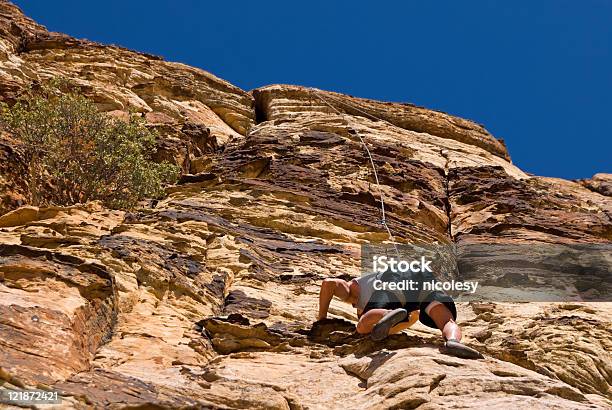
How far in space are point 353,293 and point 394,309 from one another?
1.06m

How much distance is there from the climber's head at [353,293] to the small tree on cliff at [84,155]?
9842 mm

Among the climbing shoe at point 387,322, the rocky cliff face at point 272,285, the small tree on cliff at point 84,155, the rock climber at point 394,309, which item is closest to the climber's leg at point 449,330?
the rock climber at point 394,309

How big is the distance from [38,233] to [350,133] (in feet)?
53.5

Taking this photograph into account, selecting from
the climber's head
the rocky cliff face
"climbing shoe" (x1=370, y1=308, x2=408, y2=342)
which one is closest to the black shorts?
the rocky cliff face

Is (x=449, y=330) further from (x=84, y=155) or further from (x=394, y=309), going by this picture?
(x=84, y=155)

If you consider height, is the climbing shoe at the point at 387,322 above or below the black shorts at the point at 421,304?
below

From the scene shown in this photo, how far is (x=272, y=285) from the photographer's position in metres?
12.5

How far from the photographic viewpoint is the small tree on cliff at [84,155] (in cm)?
1961

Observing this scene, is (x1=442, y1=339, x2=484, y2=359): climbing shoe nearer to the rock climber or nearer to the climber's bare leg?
the rock climber

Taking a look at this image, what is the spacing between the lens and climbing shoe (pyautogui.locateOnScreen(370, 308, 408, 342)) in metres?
8.88

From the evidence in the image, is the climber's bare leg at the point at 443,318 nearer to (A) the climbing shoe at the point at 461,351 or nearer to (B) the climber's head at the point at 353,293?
(A) the climbing shoe at the point at 461,351

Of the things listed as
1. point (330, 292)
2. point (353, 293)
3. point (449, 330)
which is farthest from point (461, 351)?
point (330, 292)

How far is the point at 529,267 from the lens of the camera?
56.3ft

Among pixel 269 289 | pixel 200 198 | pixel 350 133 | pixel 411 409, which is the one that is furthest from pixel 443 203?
pixel 411 409
